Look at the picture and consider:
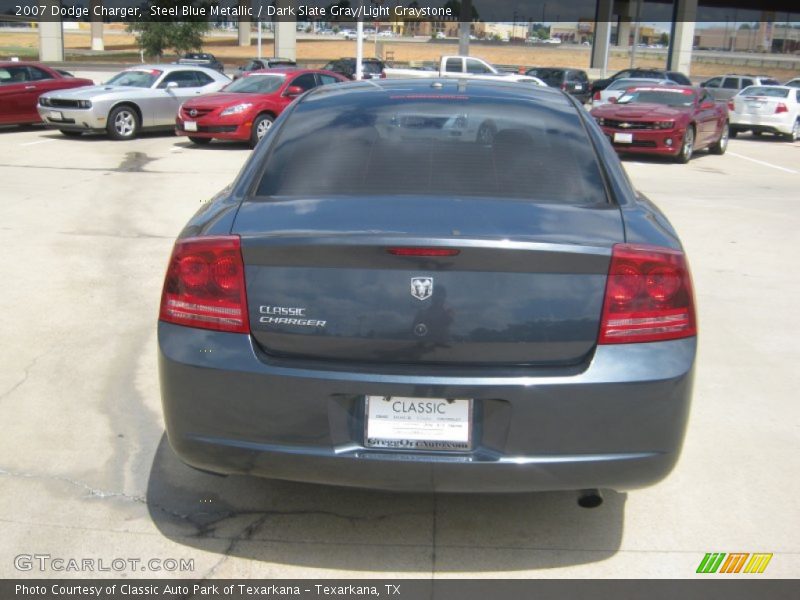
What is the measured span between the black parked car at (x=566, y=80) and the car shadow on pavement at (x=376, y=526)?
114ft

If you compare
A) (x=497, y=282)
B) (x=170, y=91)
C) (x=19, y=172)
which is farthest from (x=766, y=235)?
(x=170, y=91)

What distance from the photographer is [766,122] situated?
24422mm

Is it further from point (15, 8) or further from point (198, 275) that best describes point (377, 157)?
point (15, 8)

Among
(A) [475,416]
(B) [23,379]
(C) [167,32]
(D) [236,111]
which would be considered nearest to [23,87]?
(D) [236,111]

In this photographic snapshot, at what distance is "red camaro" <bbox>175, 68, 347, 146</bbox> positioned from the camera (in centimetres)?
1748

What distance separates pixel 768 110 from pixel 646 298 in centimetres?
2336

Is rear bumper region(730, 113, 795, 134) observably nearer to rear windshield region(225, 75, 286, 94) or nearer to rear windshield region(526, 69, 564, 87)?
rear windshield region(225, 75, 286, 94)

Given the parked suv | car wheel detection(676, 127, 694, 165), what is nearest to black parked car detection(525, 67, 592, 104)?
the parked suv

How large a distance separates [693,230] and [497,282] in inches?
314

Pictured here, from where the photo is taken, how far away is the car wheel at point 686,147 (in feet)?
57.7

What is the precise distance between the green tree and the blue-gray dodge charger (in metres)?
60.8

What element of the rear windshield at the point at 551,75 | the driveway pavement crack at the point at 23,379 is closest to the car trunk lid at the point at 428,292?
the driveway pavement crack at the point at 23,379

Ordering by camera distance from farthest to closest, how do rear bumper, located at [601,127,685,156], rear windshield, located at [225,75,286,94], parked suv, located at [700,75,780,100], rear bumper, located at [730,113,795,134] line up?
parked suv, located at [700,75,780,100], rear bumper, located at [730,113,795,134], rear windshield, located at [225,75,286,94], rear bumper, located at [601,127,685,156]

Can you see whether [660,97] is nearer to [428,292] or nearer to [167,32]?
[428,292]
